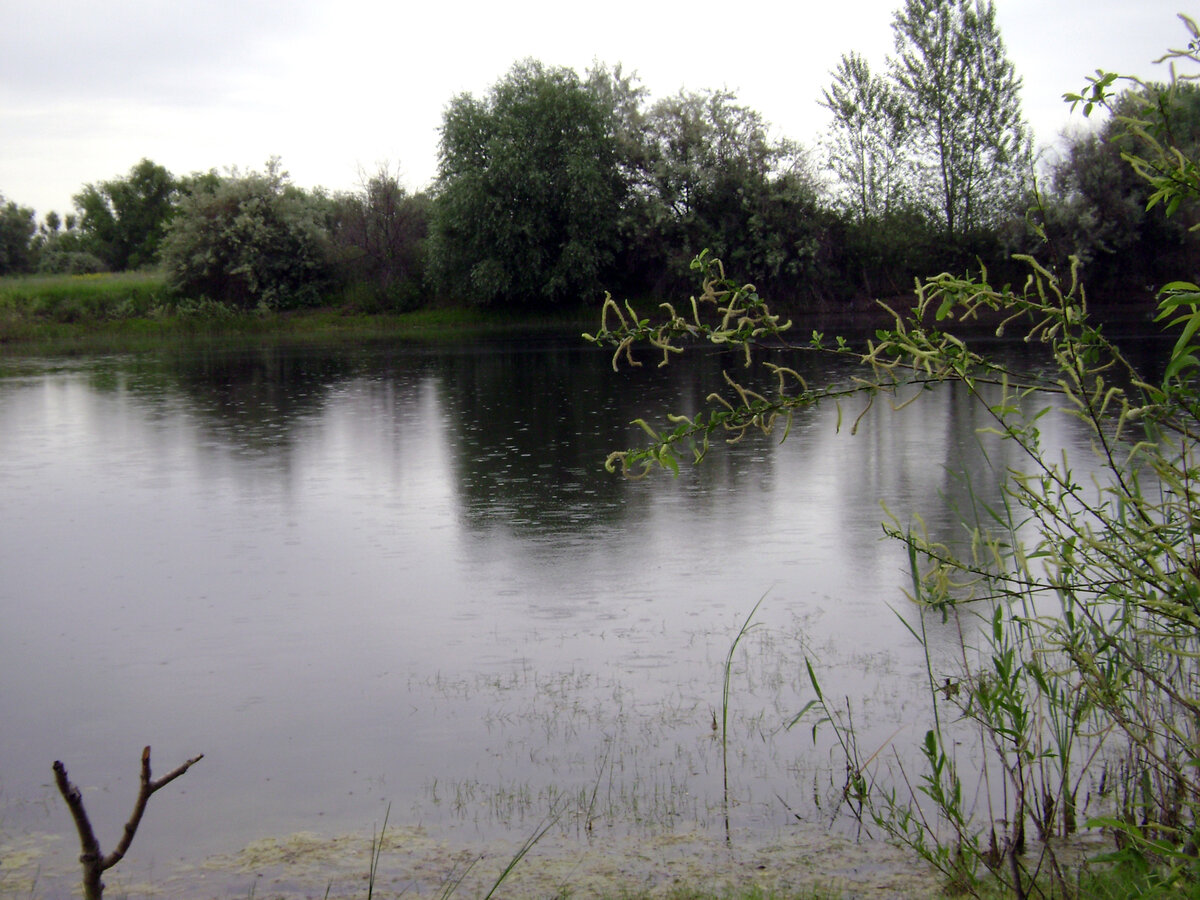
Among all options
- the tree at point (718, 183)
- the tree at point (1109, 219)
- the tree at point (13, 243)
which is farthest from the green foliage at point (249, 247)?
the tree at point (1109, 219)

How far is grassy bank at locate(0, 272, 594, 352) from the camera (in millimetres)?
43688

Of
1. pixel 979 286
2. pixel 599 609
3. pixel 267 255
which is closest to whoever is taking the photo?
pixel 979 286

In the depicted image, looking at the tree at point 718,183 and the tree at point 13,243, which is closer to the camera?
the tree at point 718,183

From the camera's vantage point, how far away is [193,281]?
1881 inches

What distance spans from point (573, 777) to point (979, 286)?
3.10 m

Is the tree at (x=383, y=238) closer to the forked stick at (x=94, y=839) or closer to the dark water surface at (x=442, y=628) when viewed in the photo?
the dark water surface at (x=442, y=628)

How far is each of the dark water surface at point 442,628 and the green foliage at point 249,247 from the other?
33.6 m

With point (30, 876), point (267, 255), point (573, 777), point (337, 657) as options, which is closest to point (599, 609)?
point (337, 657)

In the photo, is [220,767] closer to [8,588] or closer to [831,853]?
[831,853]

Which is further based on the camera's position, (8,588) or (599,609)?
(8,588)

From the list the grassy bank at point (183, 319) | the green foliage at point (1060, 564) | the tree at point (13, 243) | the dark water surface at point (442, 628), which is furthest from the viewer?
the tree at point (13, 243)

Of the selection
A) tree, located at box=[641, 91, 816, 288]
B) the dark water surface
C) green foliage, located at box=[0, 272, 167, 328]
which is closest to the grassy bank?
green foliage, located at box=[0, 272, 167, 328]

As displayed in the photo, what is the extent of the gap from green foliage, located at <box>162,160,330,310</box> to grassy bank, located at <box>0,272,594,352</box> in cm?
103

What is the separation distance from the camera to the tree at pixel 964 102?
44844mm
